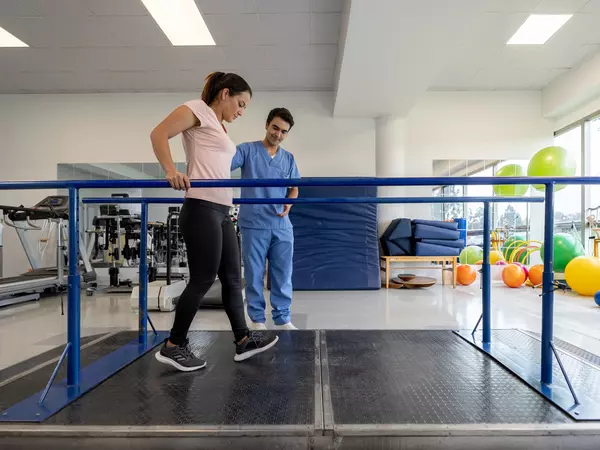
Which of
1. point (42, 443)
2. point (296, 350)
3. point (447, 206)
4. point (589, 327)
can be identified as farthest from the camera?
point (447, 206)

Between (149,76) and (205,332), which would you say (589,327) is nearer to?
(205,332)

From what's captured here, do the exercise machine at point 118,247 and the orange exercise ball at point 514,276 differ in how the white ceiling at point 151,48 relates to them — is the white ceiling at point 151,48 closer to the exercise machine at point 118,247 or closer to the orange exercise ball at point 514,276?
the exercise machine at point 118,247

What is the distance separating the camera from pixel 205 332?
2.25m

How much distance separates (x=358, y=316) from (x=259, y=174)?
60.7 inches

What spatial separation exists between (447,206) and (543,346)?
17.4ft

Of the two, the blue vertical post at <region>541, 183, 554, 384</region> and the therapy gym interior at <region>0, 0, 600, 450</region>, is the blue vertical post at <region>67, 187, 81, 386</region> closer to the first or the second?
the therapy gym interior at <region>0, 0, 600, 450</region>

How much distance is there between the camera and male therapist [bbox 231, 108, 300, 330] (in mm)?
2363

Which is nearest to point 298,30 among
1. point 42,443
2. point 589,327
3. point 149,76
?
point 149,76

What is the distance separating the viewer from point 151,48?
4652mm

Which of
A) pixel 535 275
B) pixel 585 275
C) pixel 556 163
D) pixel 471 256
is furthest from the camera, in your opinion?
pixel 471 256

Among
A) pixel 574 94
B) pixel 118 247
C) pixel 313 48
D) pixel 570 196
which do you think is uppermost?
pixel 313 48

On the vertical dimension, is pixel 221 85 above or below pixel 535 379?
above

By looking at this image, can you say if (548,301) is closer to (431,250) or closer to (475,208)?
(431,250)

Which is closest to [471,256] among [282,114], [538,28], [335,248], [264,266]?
[335,248]
